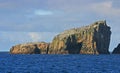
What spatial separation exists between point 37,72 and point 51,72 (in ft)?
10.0

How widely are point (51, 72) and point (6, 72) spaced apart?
367 inches

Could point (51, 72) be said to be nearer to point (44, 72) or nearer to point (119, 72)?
point (44, 72)

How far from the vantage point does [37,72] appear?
10169 cm

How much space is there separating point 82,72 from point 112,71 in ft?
24.9

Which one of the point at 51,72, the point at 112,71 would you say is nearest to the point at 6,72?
the point at 51,72

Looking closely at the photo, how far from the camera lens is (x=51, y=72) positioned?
103 m

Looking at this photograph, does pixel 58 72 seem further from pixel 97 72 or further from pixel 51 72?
pixel 97 72

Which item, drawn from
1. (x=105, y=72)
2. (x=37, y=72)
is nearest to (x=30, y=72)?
(x=37, y=72)

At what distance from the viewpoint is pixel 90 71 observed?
106 m

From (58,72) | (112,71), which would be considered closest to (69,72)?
(58,72)

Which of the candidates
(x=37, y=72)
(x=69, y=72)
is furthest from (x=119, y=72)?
(x=37, y=72)

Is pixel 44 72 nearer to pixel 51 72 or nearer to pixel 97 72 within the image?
pixel 51 72

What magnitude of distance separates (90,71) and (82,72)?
4195mm

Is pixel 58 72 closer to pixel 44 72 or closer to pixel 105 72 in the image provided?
pixel 44 72
